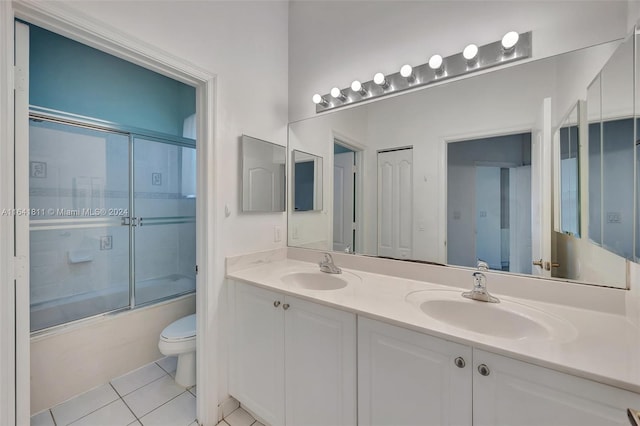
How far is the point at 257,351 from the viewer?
144 cm

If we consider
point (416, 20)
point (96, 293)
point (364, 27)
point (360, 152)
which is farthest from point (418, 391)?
point (96, 293)

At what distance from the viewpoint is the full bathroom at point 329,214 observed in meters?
0.90

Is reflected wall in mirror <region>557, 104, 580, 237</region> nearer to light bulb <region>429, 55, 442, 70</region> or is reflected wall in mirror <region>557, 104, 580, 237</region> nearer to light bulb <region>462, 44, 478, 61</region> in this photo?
light bulb <region>462, 44, 478, 61</region>

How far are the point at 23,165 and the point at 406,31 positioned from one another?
1.95 m

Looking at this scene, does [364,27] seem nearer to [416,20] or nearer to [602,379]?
[416,20]

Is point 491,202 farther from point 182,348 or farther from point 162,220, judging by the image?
point 162,220

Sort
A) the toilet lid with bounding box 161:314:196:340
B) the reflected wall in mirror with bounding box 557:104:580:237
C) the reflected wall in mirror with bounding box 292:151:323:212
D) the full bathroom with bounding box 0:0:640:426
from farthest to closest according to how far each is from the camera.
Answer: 1. the reflected wall in mirror with bounding box 292:151:323:212
2. the toilet lid with bounding box 161:314:196:340
3. the reflected wall in mirror with bounding box 557:104:580:237
4. the full bathroom with bounding box 0:0:640:426

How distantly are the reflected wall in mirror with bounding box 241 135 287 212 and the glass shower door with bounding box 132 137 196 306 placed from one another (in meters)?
1.28

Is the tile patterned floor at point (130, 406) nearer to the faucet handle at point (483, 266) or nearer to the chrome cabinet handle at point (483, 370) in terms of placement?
the chrome cabinet handle at point (483, 370)


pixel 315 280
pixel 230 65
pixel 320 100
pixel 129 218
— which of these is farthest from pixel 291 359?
pixel 129 218

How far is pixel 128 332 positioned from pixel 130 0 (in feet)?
7.07

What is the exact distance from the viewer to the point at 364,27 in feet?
5.49

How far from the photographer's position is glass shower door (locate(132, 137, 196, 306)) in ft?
7.77

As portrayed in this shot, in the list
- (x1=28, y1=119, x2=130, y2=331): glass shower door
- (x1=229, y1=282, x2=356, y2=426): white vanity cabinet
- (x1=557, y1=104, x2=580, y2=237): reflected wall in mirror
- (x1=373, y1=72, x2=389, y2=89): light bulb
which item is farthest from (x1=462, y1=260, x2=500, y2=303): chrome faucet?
(x1=28, y1=119, x2=130, y2=331): glass shower door
